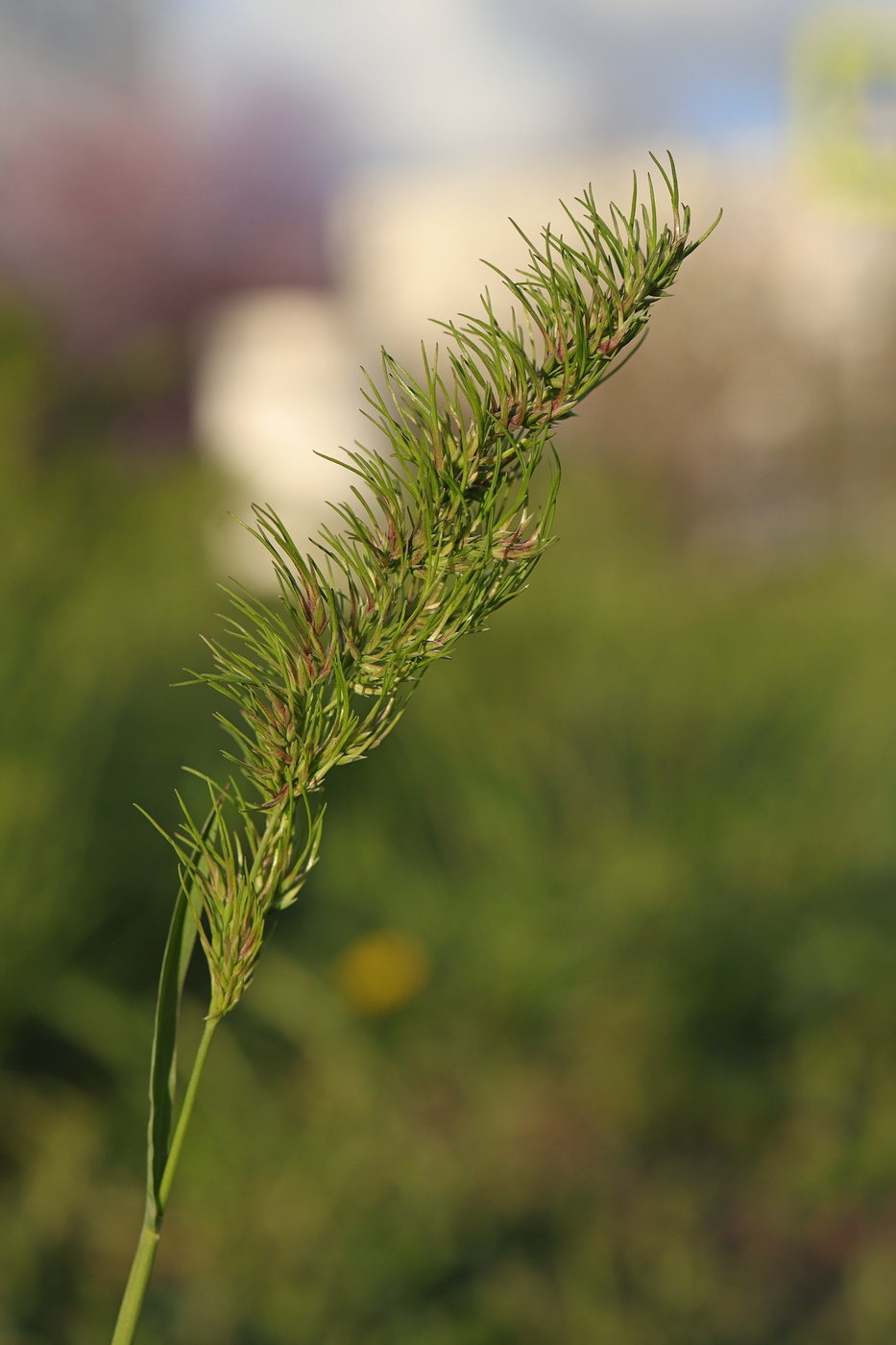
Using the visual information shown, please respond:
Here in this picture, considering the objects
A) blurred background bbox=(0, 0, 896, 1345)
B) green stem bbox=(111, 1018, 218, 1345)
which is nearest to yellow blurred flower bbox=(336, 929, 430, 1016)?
blurred background bbox=(0, 0, 896, 1345)

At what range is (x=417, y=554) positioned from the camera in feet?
0.56

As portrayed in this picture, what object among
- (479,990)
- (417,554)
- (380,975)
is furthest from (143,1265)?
(479,990)

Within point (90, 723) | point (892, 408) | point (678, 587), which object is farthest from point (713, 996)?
point (892, 408)

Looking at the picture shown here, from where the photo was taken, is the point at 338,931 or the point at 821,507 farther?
the point at 821,507

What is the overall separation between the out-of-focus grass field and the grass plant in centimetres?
94

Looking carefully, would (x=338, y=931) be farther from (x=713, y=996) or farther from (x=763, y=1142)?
(x=763, y=1142)

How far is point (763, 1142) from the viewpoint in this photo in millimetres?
1517

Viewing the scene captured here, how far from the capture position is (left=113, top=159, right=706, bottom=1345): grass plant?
0.17 m

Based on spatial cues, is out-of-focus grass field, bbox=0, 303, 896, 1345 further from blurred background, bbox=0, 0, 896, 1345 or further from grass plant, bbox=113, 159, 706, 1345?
grass plant, bbox=113, 159, 706, 1345

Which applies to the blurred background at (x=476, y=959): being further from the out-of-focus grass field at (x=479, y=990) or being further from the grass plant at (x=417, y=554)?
the grass plant at (x=417, y=554)

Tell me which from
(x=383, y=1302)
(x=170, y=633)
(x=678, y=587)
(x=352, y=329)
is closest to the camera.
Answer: (x=383, y=1302)

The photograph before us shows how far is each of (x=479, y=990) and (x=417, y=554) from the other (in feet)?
5.07

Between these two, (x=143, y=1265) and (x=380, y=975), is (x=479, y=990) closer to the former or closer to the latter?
(x=380, y=975)

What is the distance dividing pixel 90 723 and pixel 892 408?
324 inches
